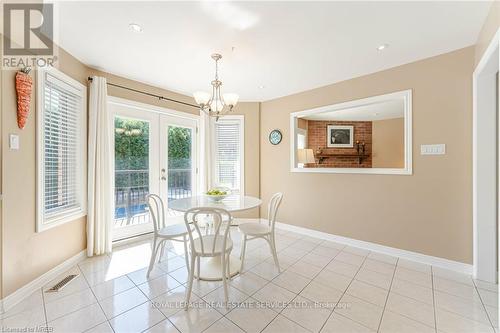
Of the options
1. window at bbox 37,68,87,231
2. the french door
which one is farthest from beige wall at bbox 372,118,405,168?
window at bbox 37,68,87,231

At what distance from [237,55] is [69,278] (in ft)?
10.1

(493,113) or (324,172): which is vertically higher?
(493,113)

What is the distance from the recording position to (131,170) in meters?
3.30

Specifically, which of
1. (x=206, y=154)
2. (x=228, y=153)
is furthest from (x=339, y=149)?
(x=206, y=154)

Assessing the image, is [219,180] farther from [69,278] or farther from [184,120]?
[69,278]

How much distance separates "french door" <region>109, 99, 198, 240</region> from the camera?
3203mm

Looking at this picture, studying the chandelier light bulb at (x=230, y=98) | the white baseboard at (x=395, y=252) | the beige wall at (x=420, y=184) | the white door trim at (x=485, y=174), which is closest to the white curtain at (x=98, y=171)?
the chandelier light bulb at (x=230, y=98)

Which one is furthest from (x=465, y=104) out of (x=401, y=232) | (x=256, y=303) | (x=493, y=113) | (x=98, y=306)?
(x=98, y=306)

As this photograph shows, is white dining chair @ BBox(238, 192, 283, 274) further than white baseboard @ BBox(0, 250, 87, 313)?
Answer: Yes

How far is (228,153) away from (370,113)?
12.5 ft

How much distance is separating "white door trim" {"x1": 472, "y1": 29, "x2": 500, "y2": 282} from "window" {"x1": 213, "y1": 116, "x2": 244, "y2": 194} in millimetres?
3337

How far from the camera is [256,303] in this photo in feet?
6.15

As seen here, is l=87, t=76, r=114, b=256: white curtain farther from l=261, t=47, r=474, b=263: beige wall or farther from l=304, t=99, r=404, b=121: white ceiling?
l=304, t=99, r=404, b=121: white ceiling

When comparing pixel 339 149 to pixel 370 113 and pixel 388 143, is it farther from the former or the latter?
pixel 388 143
